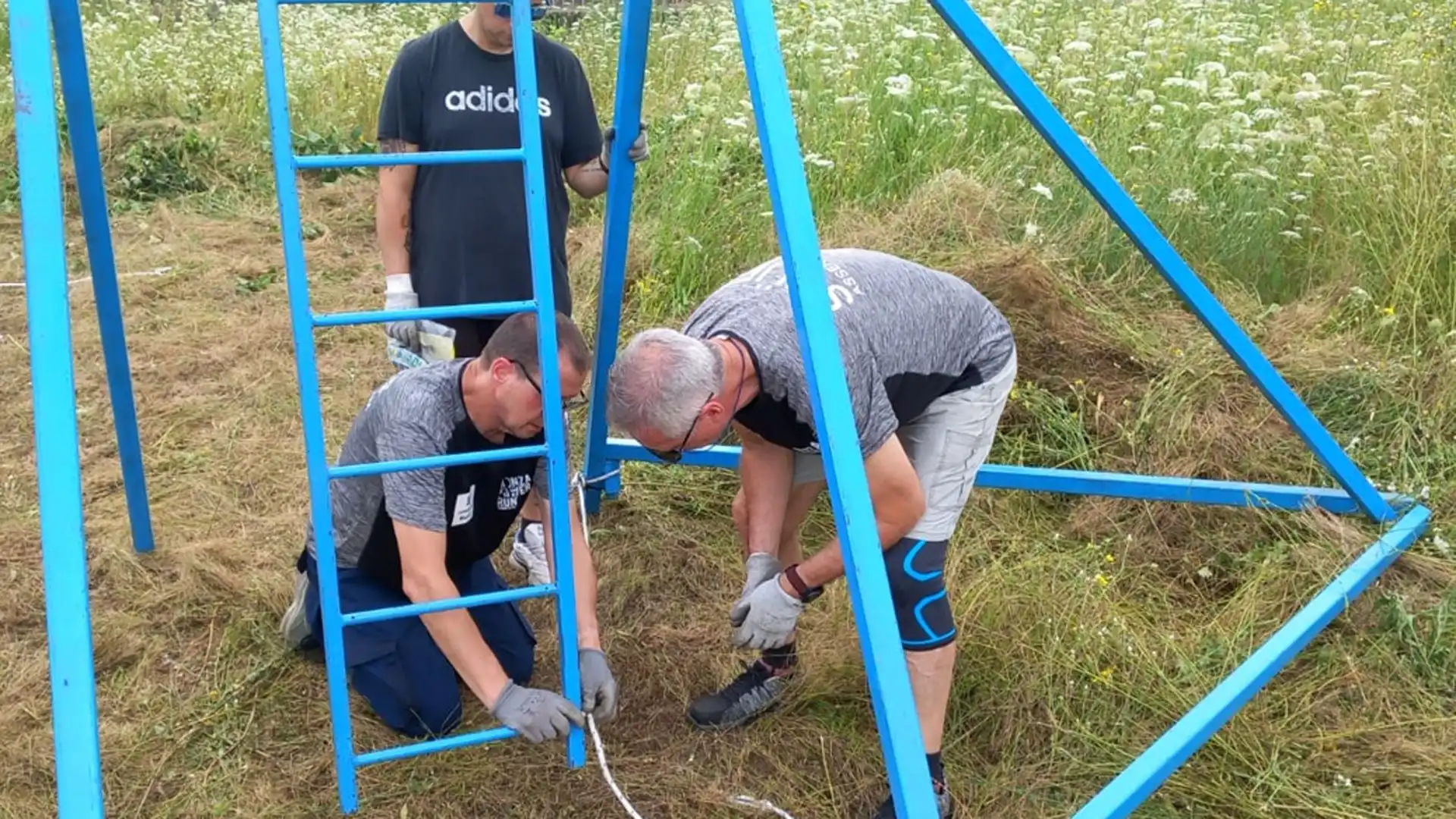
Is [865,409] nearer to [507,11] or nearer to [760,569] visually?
[760,569]

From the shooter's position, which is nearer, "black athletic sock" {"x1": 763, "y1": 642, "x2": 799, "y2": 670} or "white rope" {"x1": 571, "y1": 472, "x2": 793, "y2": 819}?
"white rope" {"x1": 571, "y1": 472, "x2": 793, "y2": 819}

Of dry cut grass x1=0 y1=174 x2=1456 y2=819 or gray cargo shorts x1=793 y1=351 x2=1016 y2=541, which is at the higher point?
gray cargo shorts x1=793 y1=351 x2=1016 y2=541

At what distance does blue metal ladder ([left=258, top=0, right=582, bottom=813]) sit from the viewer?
2314 mm

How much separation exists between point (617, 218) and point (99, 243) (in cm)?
140

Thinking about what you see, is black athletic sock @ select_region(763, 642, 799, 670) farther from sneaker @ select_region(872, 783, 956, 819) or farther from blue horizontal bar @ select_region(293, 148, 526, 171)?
blue horizontal bar @ select_region(293, 148, 526, 171)

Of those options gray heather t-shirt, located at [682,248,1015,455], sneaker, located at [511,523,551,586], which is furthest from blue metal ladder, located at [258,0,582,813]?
sneaker, located at [511,523,551,586]

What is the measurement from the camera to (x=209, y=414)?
15.8 ft

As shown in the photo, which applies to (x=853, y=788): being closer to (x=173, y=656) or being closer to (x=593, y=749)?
(x=593, y=749)

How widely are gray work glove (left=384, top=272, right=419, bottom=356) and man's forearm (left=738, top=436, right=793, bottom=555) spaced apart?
108 centimetres

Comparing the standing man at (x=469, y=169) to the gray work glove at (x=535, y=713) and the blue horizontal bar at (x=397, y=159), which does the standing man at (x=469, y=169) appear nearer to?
the blue horizontal bar at (x=397, y=159)

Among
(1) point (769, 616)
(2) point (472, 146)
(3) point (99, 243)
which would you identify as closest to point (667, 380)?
(1) point (769, 616)

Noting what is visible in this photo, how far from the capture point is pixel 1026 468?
12.1 feet

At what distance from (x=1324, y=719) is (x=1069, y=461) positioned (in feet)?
4.08

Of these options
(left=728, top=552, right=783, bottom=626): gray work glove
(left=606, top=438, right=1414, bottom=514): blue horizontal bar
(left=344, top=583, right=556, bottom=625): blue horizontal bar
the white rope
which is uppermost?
(left=344, top=583, right=556, bottom=625): blue horizontal bar
